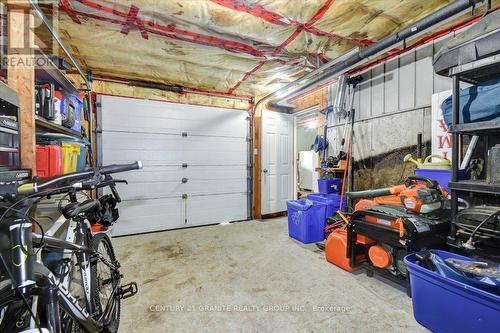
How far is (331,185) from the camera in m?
3.40

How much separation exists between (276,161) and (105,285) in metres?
3.72

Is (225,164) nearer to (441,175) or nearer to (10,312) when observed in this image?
(441,175)

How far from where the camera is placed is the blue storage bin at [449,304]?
3.93 ft

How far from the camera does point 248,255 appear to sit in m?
2.82

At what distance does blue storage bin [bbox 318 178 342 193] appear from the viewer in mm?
3392

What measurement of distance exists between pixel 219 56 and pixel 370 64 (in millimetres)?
2103

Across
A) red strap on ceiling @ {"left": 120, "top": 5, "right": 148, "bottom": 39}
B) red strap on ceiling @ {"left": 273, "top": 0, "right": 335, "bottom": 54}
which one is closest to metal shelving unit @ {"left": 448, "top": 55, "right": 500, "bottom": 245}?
red strap on ceiling @ {"left": 273, "top": 0, "right": 335, "bottom": 54}

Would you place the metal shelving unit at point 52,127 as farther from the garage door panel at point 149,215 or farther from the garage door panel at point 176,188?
the garage door panel at point 149,215

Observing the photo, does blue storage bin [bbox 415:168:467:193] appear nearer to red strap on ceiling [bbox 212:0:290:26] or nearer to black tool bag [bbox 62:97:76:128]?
red strap on ceiling [bbox 212:0:290:26]

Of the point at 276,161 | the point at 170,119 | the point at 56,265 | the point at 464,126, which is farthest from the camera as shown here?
the point at 276,161

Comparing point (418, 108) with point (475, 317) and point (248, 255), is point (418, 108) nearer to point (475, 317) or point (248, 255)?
point (475, 317)

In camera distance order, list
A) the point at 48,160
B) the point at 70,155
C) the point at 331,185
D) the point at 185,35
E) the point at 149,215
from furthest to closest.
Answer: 1. the point at 149,215
2. the point at 331,185
3. the point at 185,35
4. the point at 70,155
5. the point at 48,160

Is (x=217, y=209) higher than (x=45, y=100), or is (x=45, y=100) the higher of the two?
(x=45, y=100)

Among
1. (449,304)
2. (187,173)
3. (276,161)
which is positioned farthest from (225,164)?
(449,304)
